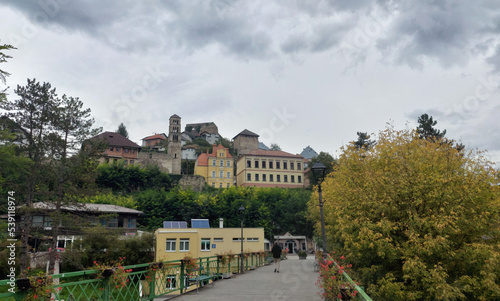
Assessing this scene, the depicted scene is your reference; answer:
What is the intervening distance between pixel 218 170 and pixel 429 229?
63.3 m

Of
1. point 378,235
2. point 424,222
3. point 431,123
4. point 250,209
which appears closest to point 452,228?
point 424,222

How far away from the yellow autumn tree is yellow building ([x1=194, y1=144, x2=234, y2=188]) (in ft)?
197

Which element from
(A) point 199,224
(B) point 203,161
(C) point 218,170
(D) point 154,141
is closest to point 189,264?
(A) point 199,224

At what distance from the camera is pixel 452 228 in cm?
1037

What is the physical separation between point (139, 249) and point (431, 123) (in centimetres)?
3691

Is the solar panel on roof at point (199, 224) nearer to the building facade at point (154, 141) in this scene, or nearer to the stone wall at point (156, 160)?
the stone wall at point (156, 160)

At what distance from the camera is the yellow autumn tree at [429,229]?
10.5 m

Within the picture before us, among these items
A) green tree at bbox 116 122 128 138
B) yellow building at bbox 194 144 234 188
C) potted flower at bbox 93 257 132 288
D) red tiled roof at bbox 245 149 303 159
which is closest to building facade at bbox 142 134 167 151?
green tree at bbox 116 122 128 138

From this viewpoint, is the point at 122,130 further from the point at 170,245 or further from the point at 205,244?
the point at 170,245

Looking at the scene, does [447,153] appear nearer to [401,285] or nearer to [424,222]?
[424,222]

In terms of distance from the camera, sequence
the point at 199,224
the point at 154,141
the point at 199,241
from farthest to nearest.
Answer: the point at 154,141
the point at 199,224
the point at 199,241

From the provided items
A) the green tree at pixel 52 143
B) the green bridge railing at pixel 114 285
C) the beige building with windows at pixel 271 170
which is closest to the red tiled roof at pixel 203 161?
the beige building with windows at pixel 271 170

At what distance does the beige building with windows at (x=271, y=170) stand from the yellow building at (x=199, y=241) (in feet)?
107

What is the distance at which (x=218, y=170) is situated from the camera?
72.9m
